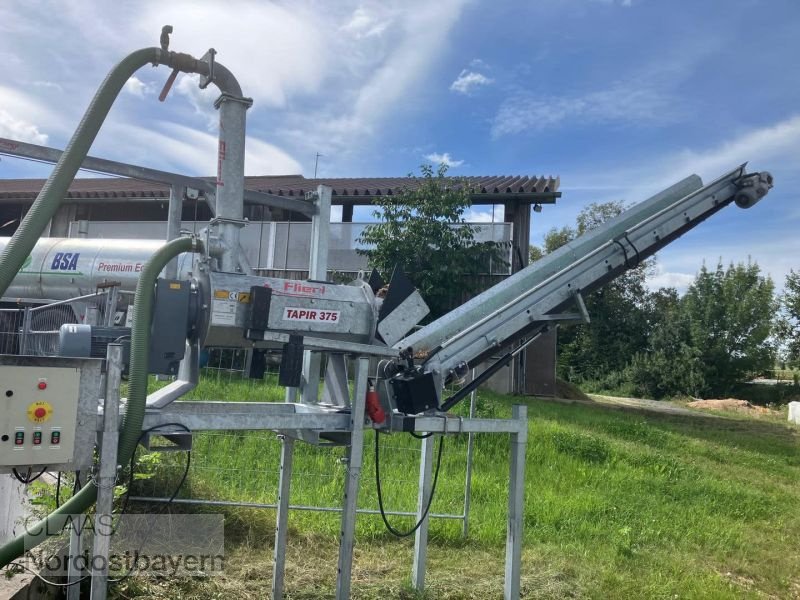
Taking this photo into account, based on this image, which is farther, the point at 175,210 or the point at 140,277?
the point at 175,210

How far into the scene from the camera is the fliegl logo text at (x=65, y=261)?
408 inches

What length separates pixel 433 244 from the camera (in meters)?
13.0

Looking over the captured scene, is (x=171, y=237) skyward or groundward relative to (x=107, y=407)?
skyward

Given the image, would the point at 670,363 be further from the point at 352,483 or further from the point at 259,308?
the point at 259,308

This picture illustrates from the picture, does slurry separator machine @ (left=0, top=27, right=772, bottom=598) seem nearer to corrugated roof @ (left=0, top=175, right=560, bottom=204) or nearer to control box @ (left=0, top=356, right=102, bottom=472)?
control box @ (left=0, top=356, right=102, bottom=472)

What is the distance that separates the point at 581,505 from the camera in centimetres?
704

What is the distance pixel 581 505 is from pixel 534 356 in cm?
1000

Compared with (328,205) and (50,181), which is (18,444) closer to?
(50,181)

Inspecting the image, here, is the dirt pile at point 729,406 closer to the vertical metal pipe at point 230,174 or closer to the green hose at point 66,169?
the vertical metal pipe at point 230,174

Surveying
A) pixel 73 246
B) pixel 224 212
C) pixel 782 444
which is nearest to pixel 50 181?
pixel 224 212

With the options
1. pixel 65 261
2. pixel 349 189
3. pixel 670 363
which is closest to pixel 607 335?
pixel 670 363

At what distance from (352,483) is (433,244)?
9.85 m

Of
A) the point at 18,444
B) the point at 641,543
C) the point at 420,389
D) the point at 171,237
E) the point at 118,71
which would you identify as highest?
the point at 118,71

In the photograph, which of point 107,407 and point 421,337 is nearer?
point 107,407
